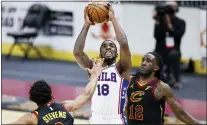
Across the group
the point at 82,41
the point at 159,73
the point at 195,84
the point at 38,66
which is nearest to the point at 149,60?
the point at 159,73

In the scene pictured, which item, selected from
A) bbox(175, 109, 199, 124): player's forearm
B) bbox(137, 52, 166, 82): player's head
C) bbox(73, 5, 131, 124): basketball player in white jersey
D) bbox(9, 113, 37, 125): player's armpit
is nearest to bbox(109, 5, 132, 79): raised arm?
bbox(73, 5, 131, 124): basketball player in white jersey

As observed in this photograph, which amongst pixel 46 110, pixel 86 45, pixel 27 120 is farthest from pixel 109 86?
pixel 86 45

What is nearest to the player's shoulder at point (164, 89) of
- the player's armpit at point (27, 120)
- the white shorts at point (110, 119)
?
the white shorts at point (110, 119)

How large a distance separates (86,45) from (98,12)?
6.11 m

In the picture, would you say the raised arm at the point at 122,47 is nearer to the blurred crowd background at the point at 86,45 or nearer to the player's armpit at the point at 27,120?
the player's armpit at the point at 27,120

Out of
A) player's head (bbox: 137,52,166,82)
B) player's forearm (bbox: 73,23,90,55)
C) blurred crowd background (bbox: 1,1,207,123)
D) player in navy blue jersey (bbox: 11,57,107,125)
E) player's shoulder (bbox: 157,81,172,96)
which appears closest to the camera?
player in navy blue jersey (bbox: 11,57,107,125)

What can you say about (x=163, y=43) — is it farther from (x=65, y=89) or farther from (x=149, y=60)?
(x=149, y=60)

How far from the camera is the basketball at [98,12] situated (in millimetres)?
6445

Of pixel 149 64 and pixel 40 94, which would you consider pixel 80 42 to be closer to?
pixel 149 64

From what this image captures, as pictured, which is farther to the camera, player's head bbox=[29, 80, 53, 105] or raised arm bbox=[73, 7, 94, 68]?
raised arm bbox=[73, 7, 94, 68]

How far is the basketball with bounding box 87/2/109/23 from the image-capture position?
21.1 ft

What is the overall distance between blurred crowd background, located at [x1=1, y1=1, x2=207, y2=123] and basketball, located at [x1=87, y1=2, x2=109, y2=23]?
4065 mm

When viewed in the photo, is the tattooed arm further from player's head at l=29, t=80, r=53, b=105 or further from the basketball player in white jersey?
player's head at l=29, t=80, r=53, b=105

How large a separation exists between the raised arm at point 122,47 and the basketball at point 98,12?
0.07 m
